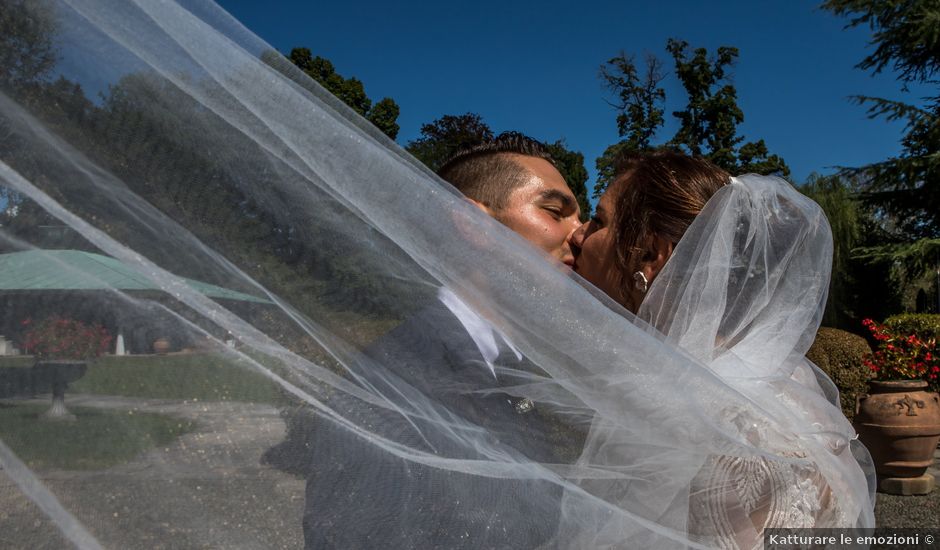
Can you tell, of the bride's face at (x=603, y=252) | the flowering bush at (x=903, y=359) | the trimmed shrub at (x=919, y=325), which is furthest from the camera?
the trimmed shrub at (x=919, y=325)

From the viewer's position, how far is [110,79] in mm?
1041

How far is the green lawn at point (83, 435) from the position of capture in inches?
35.6

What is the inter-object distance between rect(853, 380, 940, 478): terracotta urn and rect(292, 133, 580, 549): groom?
25.6 feet

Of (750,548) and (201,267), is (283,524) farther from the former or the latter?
(750,548)

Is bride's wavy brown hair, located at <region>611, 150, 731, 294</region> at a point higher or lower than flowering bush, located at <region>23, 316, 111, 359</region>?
higher

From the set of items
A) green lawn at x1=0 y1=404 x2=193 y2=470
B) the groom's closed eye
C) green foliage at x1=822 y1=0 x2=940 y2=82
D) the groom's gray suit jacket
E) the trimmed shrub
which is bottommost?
green lawn at x1=0 y1=404 x2=193 y2=470

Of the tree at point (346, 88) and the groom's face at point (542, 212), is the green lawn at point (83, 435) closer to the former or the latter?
the groom's face at point (542, 212)

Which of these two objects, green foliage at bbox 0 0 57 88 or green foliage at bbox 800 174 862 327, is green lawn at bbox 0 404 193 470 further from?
green foliage at bbox 800 174 862 327

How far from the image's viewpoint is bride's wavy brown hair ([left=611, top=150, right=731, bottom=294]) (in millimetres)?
1933

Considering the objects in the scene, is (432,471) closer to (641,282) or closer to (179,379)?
(179,379)

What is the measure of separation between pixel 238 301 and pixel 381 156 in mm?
350

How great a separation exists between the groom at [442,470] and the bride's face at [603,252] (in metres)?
0.80

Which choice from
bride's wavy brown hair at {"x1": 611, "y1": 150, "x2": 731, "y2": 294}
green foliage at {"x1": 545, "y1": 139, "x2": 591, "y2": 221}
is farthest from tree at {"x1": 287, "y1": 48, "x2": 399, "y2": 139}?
bride's wavy brown hair at {"x1": 611, "y1": 150, "x2": 731, "y2": 294}

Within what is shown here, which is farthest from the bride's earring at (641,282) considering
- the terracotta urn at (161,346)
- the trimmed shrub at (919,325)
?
the trimmed shrub at (919,325)
